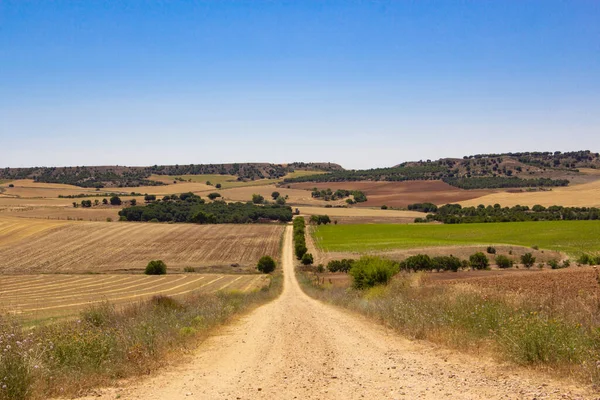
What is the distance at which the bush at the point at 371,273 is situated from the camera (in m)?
31.2

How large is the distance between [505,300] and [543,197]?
136439mm

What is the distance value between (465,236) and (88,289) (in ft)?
222

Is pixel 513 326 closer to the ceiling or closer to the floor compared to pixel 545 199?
closer to the ceiling

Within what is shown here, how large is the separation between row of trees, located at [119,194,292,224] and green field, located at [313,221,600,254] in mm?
29604

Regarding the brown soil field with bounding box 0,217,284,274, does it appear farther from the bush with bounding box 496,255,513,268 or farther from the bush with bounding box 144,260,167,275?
the bush with bounding box 496,255,513,268

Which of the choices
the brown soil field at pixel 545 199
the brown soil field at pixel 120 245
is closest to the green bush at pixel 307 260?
the brown soil field at pixel 120 245

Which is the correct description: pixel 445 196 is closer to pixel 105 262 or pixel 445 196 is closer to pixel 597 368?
pixel 105 262

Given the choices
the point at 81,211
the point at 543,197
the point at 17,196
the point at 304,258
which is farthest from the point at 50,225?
the point at 543,197

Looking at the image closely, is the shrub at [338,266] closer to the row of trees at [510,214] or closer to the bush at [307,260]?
the bush at [307,260]

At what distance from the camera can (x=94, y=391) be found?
27.0 ft

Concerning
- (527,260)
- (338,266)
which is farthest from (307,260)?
(527,260)

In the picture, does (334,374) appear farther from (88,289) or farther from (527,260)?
(527,260)

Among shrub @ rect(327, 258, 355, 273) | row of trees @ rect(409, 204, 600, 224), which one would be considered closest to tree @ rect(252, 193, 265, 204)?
row of trees @ rect(409, 204, 600, 224)

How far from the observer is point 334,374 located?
9344 mm
